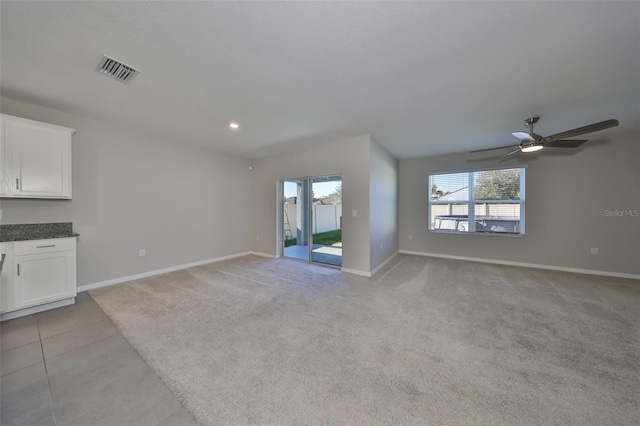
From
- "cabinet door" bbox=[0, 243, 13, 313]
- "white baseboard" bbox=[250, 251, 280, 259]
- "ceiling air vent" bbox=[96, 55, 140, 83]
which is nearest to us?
"ceiling air vent" bbox=[96, 55, 140, 83]

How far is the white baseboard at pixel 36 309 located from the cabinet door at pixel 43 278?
10 cm

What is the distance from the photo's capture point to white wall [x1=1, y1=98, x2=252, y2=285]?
310 centimetres

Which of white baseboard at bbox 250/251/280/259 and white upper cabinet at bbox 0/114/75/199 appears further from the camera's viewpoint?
white baseboard at bbox 250/251/280/259

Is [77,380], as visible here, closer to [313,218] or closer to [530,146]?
[313,218]

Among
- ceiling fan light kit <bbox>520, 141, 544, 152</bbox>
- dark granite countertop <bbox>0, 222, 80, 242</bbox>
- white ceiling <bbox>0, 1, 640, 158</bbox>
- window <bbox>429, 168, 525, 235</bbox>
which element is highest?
white ceiling <bbox>0, 1, 640, 158</bbox>

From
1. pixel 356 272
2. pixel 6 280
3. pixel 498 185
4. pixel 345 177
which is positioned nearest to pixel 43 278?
pixel 6 280

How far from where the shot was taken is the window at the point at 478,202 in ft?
15.4

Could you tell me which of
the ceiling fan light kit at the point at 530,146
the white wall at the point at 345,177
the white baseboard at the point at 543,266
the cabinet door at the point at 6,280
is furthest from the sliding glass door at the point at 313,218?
the cabinet door at the point at 6,280

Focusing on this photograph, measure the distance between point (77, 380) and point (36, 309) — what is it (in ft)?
6.15

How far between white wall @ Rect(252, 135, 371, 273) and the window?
2.64 m

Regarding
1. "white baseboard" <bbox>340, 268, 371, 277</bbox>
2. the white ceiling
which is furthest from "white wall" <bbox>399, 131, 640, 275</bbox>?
"white baseboard" <bbox>340, 268, 371, 277</bbox>

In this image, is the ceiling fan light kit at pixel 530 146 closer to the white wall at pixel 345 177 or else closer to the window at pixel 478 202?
the window at pixel 478 202

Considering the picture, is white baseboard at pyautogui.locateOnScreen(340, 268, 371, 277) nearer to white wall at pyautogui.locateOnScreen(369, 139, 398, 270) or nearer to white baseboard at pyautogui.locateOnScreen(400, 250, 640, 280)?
white wall at pyautogui.locateOnScreen(369, 139, 398, 270)

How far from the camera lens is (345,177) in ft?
13.8
